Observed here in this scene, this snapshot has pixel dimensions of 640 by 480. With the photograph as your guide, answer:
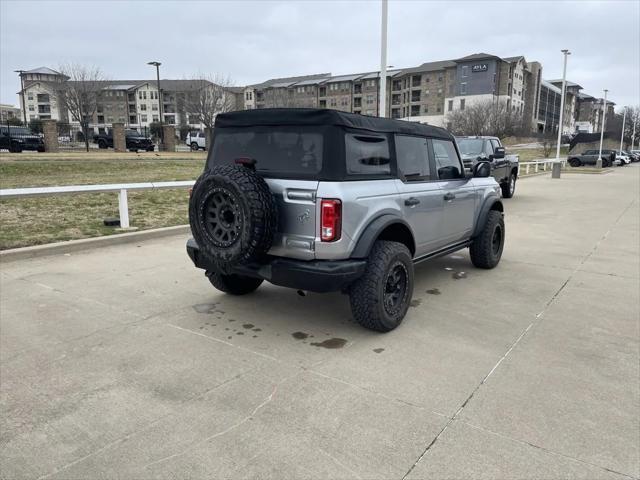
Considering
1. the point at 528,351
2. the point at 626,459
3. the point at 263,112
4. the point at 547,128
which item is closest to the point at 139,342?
the point at 263,112

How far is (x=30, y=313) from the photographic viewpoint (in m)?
4.82

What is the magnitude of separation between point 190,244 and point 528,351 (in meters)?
3.16

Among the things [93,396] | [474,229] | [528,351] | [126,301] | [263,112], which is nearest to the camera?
[93,396]

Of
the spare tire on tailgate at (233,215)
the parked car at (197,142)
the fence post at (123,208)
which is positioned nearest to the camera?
the spare tire on tailgate at (233,215)

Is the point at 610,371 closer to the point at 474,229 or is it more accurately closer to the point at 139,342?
the point at 474,229

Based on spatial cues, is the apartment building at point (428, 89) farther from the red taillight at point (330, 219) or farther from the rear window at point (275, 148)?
the red taillight at point (330, 219)

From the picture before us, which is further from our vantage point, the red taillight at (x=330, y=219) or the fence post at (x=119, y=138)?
the fence post at (x=119, y=138)

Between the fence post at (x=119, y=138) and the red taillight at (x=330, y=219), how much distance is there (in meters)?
33.1

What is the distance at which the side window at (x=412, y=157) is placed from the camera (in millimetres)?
4848

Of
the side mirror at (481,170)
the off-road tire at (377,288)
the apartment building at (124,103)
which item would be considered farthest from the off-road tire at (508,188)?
the apartment building at (124,103)

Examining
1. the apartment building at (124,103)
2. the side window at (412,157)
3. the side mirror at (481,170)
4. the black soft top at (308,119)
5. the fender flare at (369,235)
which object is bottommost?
the fender flare at (369,235)

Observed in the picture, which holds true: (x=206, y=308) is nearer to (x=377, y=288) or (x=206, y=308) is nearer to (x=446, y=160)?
(x=377, y=288)

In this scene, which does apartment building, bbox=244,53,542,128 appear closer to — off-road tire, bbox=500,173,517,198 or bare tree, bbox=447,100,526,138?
bare tree, bbox=447,100,526,138

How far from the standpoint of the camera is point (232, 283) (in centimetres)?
534
